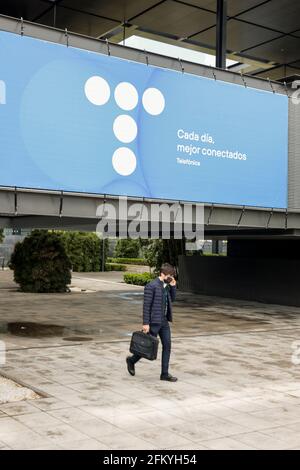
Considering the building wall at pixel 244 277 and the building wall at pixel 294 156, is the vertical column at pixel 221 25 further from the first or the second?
the building wall at pixel 244 277

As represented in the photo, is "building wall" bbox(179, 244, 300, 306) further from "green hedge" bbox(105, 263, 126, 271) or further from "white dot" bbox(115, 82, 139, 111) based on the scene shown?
"green hedge" bbox(105, 263, 126, 271)

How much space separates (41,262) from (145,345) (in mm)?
17940

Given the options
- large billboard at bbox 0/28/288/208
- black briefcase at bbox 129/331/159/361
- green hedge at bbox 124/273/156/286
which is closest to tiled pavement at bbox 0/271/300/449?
black briefcase at bbox 129/331/159/361

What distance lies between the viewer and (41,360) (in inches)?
449

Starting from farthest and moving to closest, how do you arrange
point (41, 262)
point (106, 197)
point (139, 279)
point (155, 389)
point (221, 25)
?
point (139, 279) < point (41, 262) < point (221, 25) < point (106, 197) < point (155, 389)

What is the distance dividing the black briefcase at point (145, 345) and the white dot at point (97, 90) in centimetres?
730

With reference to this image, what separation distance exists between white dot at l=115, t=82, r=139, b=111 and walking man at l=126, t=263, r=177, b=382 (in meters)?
6.79

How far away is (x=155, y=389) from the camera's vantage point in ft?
30.2

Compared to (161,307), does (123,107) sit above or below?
above

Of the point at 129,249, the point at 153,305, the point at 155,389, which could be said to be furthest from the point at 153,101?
the point at 129,249

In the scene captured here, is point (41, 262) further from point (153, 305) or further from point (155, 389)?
point (155, 389)

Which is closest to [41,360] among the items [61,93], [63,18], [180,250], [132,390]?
[132,390]

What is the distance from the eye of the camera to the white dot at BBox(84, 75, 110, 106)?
48.0 feet

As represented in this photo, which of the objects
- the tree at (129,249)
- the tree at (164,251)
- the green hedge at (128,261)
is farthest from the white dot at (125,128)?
the tree at (129,249)
